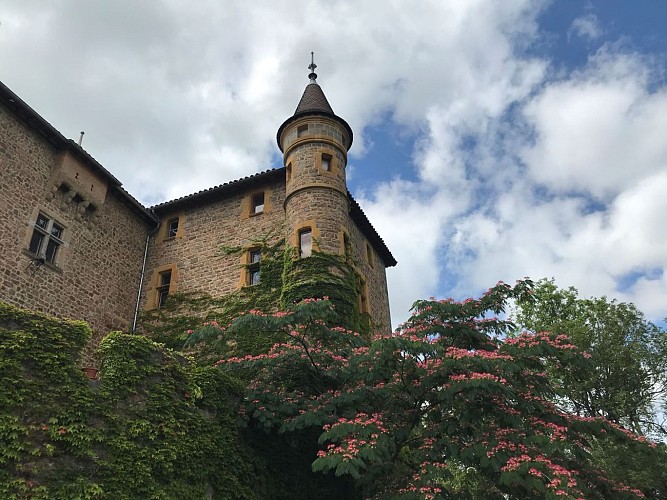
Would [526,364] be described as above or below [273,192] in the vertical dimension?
below

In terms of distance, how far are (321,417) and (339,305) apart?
5639 millimetres

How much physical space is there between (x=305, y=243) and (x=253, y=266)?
93.5 inches

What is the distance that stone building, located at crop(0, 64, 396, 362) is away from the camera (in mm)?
15328

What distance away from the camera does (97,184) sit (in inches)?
717

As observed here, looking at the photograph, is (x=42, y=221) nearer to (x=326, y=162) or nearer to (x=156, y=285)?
(x=156, y=285)

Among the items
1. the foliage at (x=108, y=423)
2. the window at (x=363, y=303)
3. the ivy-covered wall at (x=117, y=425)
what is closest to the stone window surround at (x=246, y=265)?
the window at (x=363, y=303)

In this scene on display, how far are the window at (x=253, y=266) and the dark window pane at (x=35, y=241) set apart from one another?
22.1 feet

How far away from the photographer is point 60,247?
650 inches

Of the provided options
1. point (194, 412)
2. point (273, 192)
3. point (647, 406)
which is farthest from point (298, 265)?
point (647, 406)

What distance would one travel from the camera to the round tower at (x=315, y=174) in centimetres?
1717

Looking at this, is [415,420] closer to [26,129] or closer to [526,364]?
[526,364]

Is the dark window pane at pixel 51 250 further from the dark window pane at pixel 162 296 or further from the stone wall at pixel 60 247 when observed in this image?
the dark window pane at pixel 162 296

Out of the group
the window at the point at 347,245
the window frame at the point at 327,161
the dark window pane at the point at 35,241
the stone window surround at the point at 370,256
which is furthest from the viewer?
the stone window surround at the point at 370,256

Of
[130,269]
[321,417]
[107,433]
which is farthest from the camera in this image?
[130,269]
